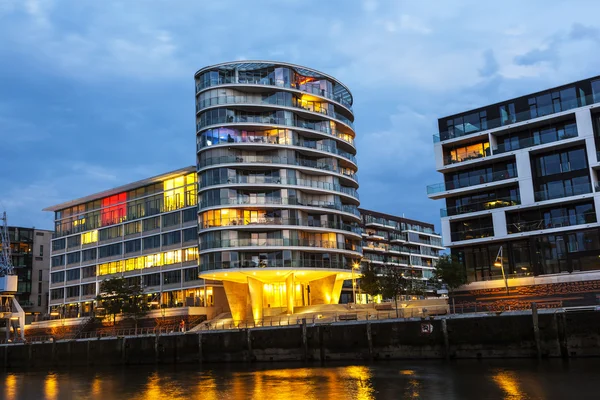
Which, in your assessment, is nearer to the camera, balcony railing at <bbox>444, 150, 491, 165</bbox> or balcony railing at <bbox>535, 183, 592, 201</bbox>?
balcony railing at <bbox>535, 183, 592, 201</bbox>

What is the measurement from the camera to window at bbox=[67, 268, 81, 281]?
4806 inches

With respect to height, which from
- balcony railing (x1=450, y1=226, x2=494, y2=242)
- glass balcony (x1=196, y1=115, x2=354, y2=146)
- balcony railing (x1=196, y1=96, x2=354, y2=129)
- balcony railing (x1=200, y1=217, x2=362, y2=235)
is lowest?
balcony railing (x1=450, y1=226, x2=494, y2=242)

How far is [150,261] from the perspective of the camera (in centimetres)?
10838

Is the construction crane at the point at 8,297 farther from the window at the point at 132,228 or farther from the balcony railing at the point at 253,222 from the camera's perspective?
the balcony railing at the point at 253,222

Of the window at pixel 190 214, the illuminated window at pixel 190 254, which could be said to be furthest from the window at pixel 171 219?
the illuminated window at pixel 190 254

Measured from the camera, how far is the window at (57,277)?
126 metres

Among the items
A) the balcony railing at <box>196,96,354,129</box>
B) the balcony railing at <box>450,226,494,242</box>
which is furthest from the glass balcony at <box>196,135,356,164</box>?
the balcony railing at <box>450,226,494,242</box>

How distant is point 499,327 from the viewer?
4947 centimetres

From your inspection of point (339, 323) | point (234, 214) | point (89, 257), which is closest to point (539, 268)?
point (339, 323)

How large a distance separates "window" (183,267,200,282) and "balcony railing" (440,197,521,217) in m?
42.3

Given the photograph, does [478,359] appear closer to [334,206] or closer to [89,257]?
[334,206]

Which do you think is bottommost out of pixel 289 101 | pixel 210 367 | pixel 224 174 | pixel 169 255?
pixel 210 367

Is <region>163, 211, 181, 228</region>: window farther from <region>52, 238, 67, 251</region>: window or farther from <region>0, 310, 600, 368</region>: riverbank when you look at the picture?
<region>0, 310, 600, 368</region>: riverbank

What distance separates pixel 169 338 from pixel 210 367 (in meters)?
9.25
